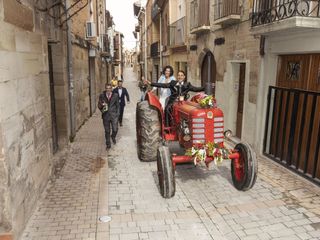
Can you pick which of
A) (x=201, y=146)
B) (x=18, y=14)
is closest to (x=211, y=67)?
(x=201, y=146)

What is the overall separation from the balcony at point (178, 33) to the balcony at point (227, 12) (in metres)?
4.48

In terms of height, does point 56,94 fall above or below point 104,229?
above

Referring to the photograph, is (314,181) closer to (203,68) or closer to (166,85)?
(166,85)

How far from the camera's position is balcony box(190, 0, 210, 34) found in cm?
995

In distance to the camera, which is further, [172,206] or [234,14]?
[234,14]

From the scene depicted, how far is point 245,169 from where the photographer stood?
Answer: 4938 millimetres

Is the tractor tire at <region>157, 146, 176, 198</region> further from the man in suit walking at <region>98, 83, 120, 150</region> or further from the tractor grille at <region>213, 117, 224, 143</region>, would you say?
the man in suit walking at <region>98, 83, 120, 150</region>

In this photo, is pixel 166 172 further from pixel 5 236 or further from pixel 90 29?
A: pixel 90 29

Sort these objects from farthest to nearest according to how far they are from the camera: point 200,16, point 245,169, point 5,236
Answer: point 200,16
point 245,169
point 5,236

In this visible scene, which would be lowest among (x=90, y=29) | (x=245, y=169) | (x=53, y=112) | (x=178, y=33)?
(x=245, y=169)

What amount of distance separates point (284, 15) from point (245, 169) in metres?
2.85

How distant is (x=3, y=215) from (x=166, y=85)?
12.6ft

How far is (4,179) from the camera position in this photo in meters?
3.31

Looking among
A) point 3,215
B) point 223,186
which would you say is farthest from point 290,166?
point 3,215
